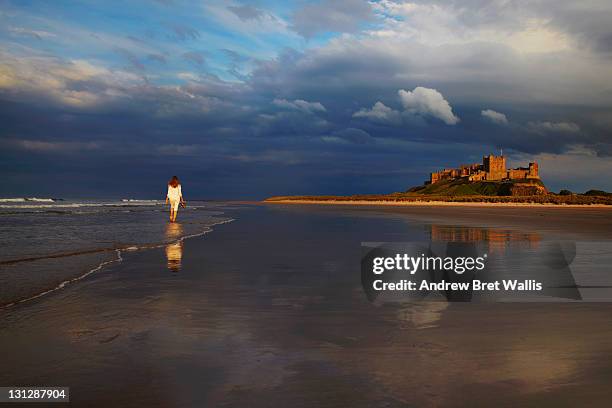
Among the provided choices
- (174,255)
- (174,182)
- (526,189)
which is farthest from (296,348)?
(526,189)

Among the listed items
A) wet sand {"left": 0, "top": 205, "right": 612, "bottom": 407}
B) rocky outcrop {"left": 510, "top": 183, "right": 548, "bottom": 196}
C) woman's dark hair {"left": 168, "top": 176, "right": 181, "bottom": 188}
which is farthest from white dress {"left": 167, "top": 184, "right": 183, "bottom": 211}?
rocky outcrop {"left": 510, "top": 183, "right": 548, "bottom": 196}

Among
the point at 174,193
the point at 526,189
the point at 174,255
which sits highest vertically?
the point at 526,189

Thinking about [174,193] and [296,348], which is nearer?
[296,348]

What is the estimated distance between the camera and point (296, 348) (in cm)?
551

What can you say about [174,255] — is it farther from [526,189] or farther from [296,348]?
[526,189]

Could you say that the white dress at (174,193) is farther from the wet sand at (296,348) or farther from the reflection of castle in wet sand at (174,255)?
the wet sand at (296,348)

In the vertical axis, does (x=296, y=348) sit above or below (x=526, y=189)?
below

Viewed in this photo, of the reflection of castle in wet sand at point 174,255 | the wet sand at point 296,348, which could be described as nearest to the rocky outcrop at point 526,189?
the reflection of castle in wet sand at point 174,255

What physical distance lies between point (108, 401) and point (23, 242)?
51.2 ft

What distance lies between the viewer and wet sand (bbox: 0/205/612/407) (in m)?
4.25

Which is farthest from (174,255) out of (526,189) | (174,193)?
(526,189)

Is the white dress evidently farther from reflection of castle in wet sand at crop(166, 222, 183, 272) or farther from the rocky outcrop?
the rocky outcrop

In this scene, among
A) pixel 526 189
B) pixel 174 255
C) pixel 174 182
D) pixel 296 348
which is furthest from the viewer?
pixel 526 189

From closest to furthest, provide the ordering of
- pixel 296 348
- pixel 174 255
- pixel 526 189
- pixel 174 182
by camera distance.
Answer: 1. pixel 296 348
2. pixel 174 255
3. pixel 174 182
4. pixel 526 189
